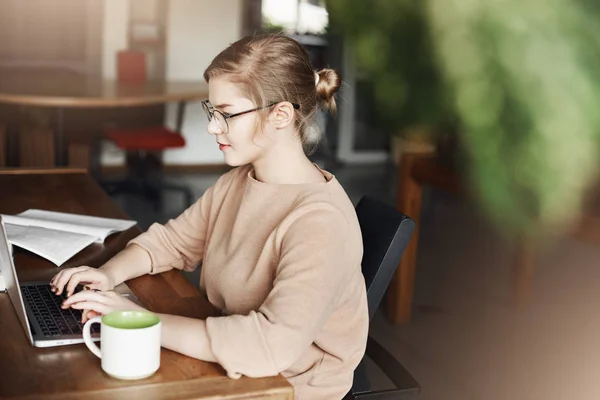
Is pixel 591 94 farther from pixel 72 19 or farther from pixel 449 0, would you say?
pixel 72 19

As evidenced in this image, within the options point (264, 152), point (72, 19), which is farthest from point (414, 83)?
point (264, 152)

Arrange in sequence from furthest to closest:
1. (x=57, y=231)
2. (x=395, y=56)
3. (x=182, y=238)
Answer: (x=395, y=56), (x=57, y=231), (x=182, y=238)

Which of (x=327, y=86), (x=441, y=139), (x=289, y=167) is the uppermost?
(x=327, y=86)

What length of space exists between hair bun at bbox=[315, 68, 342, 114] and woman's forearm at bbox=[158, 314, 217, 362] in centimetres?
45

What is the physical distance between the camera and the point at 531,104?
3.41 meters

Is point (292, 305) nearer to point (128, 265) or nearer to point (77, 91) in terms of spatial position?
point (128, 265)

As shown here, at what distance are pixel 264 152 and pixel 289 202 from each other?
9 cm

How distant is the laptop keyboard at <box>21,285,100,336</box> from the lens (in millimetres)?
1206

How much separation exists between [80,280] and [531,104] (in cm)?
247

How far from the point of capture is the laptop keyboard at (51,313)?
121 cm

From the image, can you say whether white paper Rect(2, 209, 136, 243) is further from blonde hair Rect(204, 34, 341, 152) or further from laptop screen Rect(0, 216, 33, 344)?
blonde hair Rect(204, 34, 341, 152)

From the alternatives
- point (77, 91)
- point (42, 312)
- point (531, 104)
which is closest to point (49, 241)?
point (42, 312)

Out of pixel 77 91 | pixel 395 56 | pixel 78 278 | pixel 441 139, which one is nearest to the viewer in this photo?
pixel 78 278

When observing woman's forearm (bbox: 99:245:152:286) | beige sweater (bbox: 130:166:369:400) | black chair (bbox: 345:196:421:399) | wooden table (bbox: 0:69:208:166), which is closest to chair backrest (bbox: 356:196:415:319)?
black chair (bbox: 345:196:421:399)
